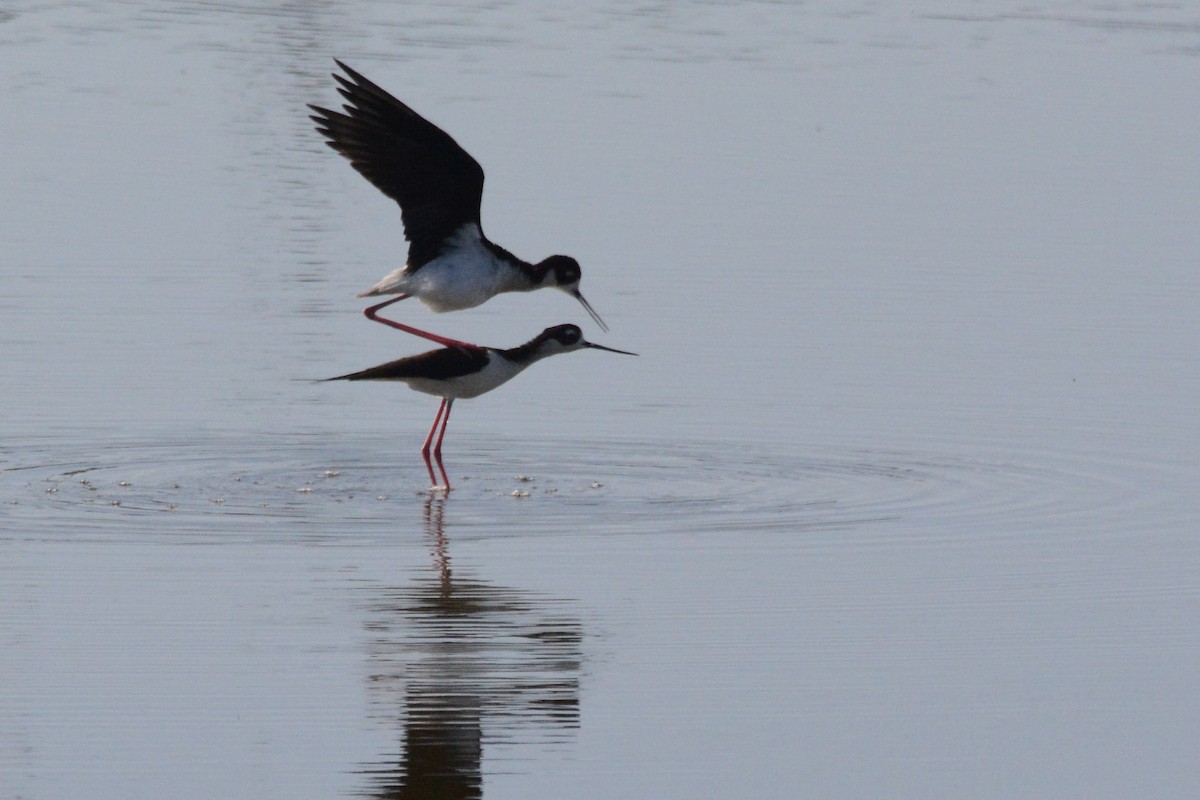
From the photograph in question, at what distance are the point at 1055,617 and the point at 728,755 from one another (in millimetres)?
1955

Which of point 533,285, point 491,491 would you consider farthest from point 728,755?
point 533,285

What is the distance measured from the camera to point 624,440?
10875 mm

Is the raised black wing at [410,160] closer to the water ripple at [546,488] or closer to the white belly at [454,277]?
the white belly at [454,277]

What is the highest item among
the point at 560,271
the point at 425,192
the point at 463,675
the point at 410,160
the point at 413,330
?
the point at 463,675

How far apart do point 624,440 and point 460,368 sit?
81 cm

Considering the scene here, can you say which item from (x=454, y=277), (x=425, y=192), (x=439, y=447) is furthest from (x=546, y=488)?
(x=425, y=192)

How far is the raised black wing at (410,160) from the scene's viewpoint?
10.5 m

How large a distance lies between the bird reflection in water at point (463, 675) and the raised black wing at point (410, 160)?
103 inches

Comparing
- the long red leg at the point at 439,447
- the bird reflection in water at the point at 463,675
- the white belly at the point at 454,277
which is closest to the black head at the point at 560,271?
the white belly at the point at 454,277

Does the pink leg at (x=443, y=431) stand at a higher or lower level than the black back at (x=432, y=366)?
lower

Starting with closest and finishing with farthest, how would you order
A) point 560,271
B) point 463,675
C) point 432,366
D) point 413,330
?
point 463,675
point 432,366
point 560,271
point 413,330

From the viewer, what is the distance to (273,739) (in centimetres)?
646

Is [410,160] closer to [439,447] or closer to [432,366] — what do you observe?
[432,366]

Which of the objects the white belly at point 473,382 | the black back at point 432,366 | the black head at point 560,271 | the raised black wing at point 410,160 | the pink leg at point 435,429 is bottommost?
the pink leg at point 435,429
